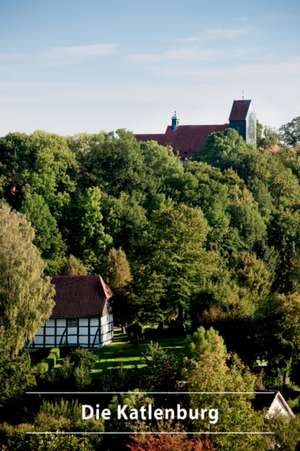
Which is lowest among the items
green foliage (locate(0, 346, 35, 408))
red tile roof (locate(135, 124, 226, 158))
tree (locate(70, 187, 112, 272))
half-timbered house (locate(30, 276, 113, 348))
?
green foliage (locate(0, 346, 35, 408))

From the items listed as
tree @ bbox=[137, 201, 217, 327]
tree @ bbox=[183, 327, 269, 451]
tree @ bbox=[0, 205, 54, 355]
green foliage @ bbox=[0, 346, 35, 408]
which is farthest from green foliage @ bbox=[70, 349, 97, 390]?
tree @ bbox=[137, 201, 217, 327]

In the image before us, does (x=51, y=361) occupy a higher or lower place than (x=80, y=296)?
lower

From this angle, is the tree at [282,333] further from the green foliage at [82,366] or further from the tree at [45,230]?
the tree at [45,230]

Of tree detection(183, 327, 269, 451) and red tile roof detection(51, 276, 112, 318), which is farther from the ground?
red tile roof detection(51, 276, 112, 318)

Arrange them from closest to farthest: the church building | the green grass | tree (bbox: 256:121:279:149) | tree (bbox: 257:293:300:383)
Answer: tree (bbox: 257:293:300:383), the green grass, the church building, tree (bbox: 256:121:279:149)

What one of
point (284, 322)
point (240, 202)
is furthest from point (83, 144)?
point (284, 322)

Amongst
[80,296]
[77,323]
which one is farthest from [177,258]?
[77,323]

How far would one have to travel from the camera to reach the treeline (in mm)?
42906

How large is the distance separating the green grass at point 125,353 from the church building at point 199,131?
1922 inches

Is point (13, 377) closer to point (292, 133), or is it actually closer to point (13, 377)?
point (13, 377)

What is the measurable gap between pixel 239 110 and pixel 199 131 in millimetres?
4761

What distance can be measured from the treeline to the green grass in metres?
1.19

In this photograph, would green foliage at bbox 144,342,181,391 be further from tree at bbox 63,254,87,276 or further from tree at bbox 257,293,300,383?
tree at bbox 63,254,87,276

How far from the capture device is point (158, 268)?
163 ft
